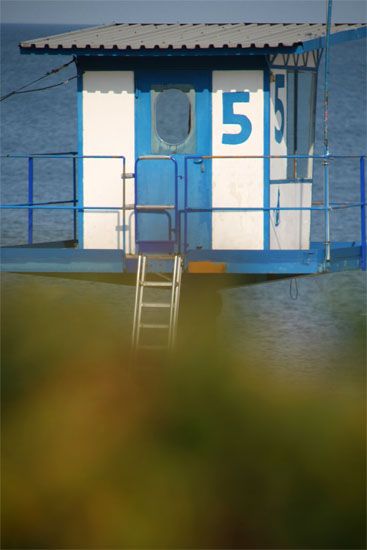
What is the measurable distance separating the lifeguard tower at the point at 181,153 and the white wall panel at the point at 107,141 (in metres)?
0.01

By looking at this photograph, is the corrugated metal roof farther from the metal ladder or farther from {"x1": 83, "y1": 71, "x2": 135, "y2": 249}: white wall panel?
the metal ladder

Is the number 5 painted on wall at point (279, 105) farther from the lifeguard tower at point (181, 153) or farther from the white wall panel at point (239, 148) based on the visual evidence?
the white wall panel at point (239, 148)

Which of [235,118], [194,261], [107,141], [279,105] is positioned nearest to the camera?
[194,261]

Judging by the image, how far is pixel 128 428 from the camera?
12438 mm

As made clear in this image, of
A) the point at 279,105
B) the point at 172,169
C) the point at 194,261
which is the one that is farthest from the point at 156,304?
the point at 279,105

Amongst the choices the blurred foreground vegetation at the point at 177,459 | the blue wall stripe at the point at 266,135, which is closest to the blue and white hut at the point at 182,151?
the blue wall stripe at the point at 266,135

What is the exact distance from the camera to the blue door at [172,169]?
15.9 m

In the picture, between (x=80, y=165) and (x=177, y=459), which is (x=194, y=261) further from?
(x=177, y=459)

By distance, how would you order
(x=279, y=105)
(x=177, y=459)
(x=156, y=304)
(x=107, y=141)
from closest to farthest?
(x=177, y=459) < (x=156, y=304) < (x=107, y=141) < (x=279, y=105)

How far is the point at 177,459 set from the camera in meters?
11.1

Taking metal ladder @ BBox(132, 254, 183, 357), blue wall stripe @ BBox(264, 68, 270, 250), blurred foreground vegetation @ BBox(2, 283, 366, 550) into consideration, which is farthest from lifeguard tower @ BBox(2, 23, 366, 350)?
blurred foreground vegetation @ BBox(2, 283, 366, 550)

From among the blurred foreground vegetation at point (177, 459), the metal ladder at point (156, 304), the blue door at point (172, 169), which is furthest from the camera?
the blue door at point (172, 169)

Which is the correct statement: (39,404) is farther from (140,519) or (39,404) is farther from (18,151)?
(18,151)

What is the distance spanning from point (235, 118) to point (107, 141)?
5.97 feet
